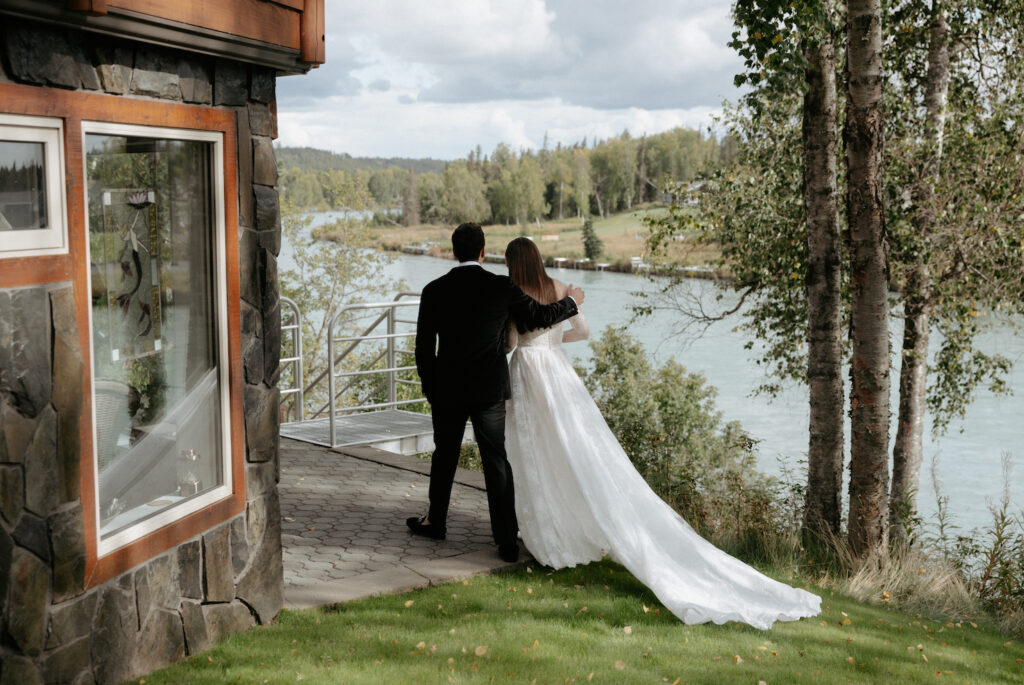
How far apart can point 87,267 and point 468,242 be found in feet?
7.79

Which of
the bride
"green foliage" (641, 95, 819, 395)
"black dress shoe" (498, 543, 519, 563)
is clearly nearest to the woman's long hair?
the bride

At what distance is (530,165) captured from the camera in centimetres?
3612

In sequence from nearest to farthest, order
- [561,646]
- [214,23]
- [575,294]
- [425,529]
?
[214,23] → [561,646] → [575,294] → [425,529]

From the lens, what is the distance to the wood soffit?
2.90m

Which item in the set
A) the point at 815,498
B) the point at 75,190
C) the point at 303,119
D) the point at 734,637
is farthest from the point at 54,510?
the point at 303,119

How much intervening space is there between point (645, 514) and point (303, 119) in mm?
71288

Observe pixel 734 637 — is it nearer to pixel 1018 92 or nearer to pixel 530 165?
pixel 1018 92

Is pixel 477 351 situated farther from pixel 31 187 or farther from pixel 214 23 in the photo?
pixel 31 187

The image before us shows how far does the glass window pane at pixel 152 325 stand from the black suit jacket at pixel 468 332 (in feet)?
4.90

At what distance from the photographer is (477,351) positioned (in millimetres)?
5211

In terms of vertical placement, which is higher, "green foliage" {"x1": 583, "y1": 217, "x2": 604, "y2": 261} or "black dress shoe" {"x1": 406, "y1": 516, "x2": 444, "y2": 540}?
"green foliage" {"x1": 583, "y1": 217, "x2": 604, "y2": 261}

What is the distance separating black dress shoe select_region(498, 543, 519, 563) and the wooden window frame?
1.75m

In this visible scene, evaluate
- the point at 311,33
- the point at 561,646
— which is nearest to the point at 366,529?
the point at 561,646

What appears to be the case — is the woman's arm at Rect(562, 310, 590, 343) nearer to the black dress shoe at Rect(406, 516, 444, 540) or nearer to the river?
the black dress shoe at Rect(406, 516, 444, 540)
